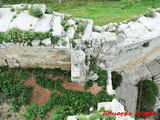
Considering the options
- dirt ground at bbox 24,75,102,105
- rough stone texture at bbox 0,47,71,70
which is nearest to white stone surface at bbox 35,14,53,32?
rough stone texture at bbox 0,47,71,70

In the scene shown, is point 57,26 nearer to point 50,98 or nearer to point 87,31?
point 87,31

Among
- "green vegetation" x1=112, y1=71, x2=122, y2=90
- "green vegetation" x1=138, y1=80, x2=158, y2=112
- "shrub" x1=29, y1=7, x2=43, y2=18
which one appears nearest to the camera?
"shrub" x1=29, y1=7, x2=43, y2=18

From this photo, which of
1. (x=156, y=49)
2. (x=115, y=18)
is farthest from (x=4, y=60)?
(x=156, y=49)

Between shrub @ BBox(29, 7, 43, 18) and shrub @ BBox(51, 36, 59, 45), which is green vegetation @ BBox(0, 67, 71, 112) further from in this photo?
shrub @ BBox(29, 7, 43, 18)

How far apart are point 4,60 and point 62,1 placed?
30.7 ft

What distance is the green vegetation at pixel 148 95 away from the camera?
40.8 ft

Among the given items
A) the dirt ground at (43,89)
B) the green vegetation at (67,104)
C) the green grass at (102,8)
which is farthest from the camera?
the green grass at (102,8)

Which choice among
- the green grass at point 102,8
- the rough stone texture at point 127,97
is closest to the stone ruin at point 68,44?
the rough stone texture at point 127,97

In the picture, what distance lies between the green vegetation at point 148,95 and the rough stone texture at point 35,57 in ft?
21.9

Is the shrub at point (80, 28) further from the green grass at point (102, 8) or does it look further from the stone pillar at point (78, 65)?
the green grass at point (102, 8)

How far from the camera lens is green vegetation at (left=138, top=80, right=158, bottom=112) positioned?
12.4 metres

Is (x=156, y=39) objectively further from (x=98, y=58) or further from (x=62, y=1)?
(x=62, y=1)

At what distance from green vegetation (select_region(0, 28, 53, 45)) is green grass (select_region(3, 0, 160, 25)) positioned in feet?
23.0

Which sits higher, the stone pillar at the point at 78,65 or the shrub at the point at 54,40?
the shrub at the point at 54,40
